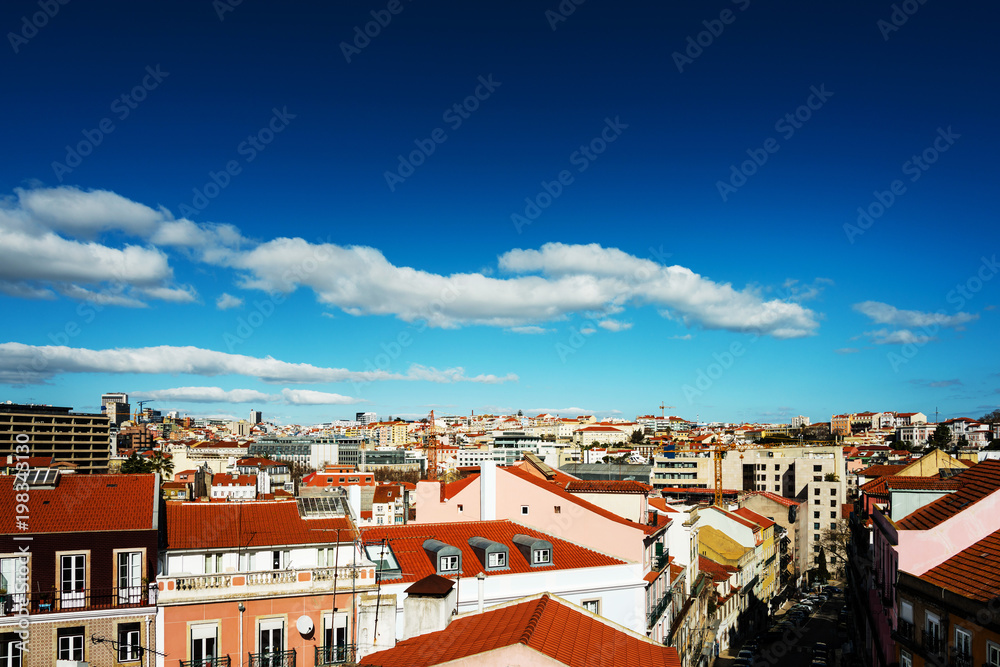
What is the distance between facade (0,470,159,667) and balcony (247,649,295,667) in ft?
8.94

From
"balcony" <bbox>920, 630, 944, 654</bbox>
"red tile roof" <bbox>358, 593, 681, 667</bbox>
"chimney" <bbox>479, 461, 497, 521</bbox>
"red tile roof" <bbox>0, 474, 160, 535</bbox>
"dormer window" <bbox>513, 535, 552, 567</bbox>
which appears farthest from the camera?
"chimney" <bbox>479, 461, 497, 521</bbox>

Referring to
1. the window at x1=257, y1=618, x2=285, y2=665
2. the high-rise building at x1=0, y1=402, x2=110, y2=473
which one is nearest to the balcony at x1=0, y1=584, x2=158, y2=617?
the window at x1=257, y1=618, x2=285, y2=665

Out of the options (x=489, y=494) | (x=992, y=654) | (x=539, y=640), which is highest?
(x=539, y=640)

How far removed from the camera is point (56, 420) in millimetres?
159125

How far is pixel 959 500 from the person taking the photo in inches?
894

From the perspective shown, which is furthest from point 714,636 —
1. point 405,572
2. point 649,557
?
point 405,572

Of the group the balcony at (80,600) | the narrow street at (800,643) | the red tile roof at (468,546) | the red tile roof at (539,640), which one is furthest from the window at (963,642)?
the narrow street at (800,643)

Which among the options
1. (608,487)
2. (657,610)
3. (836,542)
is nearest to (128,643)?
(657,610)

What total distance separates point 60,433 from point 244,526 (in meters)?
162

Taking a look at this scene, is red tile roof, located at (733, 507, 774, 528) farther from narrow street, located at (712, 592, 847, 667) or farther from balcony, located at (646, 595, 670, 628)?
balcony, located at (646, 595, 670, 628)

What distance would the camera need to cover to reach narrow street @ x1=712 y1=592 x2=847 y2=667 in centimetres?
5031

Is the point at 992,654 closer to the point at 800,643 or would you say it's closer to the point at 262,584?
the point at 262,584

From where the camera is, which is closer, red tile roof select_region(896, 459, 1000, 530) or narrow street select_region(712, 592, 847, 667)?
red tile roof select_region(896, 459, 1000, 530)

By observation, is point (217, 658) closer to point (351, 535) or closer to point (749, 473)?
point (351, 535)
